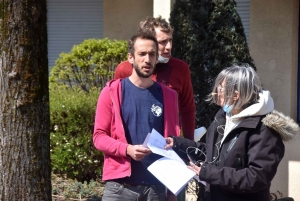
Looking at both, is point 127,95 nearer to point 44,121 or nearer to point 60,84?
point 44,121

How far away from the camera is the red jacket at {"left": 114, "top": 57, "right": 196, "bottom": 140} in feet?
14.6

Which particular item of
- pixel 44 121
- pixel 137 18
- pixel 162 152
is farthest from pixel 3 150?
pixel 137 18

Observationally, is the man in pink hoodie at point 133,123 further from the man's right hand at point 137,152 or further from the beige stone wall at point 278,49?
the beige stone wall at point 278,49

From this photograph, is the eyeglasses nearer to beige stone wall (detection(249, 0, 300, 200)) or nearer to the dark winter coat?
the dark winter coat

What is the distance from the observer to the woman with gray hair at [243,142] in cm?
328

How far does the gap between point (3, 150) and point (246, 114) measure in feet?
6.41

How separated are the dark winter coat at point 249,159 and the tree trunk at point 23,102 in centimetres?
152

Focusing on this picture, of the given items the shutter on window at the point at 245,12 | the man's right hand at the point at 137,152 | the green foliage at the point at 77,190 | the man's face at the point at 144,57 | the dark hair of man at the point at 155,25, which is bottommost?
the green foliage at the point at 77,190

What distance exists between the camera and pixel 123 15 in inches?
355

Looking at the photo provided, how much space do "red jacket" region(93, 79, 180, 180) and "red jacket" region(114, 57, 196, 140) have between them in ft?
1.74

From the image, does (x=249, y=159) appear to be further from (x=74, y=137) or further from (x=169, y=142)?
(x=74, y=137)

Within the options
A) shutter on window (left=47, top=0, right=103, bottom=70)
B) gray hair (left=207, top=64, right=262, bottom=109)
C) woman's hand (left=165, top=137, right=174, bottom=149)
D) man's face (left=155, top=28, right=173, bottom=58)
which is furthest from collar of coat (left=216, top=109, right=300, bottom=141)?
shutter on window (left=47, top=0, right=103, bottom=70)

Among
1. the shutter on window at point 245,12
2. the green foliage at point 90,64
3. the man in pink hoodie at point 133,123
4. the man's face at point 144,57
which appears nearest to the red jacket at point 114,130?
the man in pink hoodie at point 133,123

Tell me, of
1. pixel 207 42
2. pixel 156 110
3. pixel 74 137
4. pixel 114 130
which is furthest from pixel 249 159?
pixel 74 137
